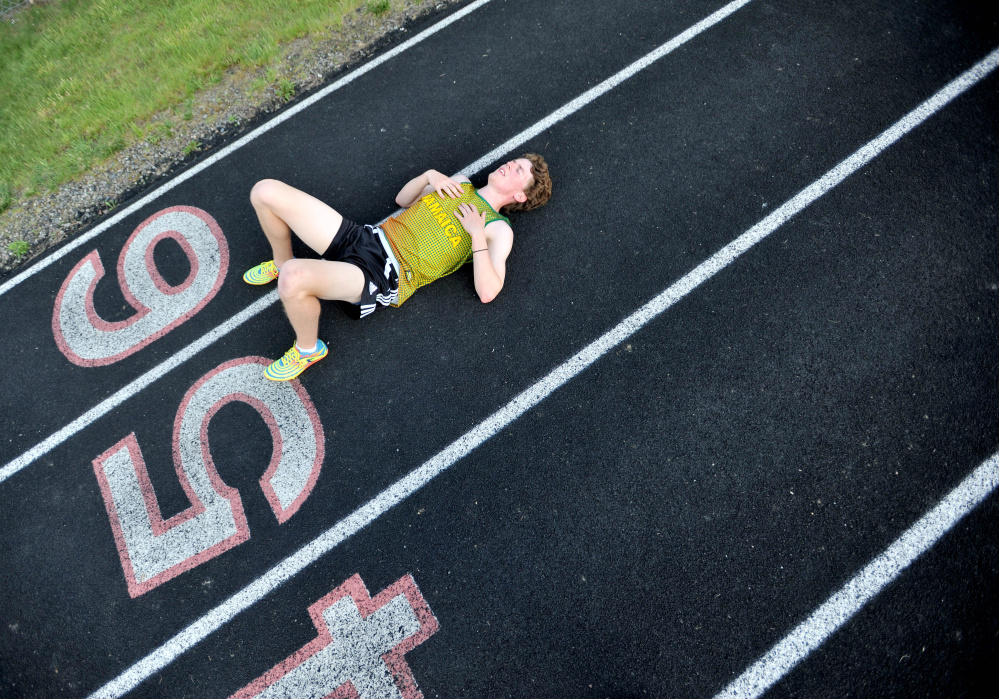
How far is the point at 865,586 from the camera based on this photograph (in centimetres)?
341

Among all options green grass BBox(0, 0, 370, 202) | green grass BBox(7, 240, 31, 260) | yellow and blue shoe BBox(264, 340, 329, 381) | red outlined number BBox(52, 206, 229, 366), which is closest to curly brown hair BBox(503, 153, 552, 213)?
yellow and blue shoe BBox(264, 340, 329, 381)

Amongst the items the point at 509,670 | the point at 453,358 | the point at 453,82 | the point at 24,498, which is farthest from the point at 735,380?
the point at 24,498

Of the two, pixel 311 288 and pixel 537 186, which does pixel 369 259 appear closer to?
pixel 311 288

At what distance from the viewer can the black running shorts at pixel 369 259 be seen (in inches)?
156

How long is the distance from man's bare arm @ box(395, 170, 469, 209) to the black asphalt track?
0.65m

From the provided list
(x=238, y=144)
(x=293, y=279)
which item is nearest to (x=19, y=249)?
(x=238, y=144)

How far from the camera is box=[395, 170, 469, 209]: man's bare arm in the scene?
412 centimetres

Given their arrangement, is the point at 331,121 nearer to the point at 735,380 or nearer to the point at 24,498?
the point at 24,498

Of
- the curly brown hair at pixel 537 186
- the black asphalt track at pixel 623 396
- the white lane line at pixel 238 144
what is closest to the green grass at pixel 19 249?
the white lane line at pixel 238 144

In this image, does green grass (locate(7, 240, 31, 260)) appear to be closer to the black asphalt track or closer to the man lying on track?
the black asphalt track

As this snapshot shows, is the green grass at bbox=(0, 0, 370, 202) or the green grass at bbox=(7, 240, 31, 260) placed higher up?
the green grass at bbox=(0, 0, 370, 202)

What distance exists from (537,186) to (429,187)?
87 centimetres

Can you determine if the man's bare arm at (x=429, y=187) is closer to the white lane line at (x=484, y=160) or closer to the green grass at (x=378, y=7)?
the white lane line at (x=484, y=160)

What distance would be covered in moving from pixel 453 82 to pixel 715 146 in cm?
261
